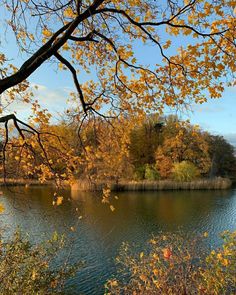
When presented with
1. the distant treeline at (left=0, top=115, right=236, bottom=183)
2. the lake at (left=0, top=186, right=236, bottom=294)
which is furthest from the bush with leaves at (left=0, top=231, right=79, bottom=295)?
the lake at (left=0, top=186, right=236, bottom=294)

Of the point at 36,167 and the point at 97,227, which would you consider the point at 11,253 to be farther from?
the point at 97,227

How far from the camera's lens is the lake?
9.52 metres

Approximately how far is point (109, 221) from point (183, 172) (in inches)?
579

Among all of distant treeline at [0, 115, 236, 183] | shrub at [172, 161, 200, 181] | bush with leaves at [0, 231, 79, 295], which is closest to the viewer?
distant treeline at [0, 115, 236, 183]

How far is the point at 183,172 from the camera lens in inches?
1114

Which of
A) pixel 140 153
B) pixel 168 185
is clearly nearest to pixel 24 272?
pixel 168 185

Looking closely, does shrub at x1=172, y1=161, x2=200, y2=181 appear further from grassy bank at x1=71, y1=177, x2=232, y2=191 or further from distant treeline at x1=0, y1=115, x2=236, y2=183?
grassy bank at x1=71, y1=177, x2=232, y2=191

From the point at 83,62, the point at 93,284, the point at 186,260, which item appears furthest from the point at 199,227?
the point at 83,62

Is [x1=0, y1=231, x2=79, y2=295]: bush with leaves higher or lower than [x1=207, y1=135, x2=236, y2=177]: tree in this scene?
lower

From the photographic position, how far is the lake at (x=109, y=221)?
9.52 meters

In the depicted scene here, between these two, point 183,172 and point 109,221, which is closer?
point 109,221

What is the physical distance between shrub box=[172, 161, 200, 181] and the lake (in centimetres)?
452

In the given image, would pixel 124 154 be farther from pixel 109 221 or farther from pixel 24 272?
pixel 109 221

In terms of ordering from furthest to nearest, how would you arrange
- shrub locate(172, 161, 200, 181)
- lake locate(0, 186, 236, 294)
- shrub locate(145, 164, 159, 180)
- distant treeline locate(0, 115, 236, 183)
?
shrub locate(145, 164, 159, 180) → shrub locate(172, 161, 200, 181) → lake locate(0, 186, 236, 294) → distant treeline locate(0, 115, 236, 183)
